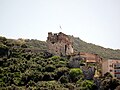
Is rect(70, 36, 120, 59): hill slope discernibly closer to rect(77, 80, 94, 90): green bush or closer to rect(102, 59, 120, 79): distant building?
rect(102, 59, 120, 79): distant building

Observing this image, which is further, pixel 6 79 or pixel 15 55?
pixel 15 55

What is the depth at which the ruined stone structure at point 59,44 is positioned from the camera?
100250 mm

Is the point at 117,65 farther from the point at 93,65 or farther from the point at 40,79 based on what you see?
the point at 40,79

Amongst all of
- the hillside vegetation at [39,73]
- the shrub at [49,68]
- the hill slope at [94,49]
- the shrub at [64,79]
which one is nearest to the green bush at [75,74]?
the hillside vegetation at [39,73]

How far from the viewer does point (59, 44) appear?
10075 cm

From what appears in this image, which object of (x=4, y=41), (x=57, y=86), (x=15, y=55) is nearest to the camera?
(x=57, y=86)

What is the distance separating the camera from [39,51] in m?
104

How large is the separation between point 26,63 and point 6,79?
10560 millimetres

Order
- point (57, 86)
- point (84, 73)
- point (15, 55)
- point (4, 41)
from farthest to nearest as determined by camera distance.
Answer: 1. point (4, 41)
2. point (15, 55)
3. point (84, 73)
4. point (57, 86)

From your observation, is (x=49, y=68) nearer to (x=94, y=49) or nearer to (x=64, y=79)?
(x=64, y=79)

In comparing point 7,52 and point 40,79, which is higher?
point 7,52

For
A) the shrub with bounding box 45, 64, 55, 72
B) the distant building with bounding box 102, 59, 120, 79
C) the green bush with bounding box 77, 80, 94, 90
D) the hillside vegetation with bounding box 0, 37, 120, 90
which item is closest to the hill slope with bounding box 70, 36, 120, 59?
the hillside vegetation with bounding box 0, 37, 120, 90

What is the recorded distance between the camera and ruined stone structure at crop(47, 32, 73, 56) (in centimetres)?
10025

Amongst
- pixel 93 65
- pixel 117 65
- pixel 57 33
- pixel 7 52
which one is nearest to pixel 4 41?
→ pixel 7 52
